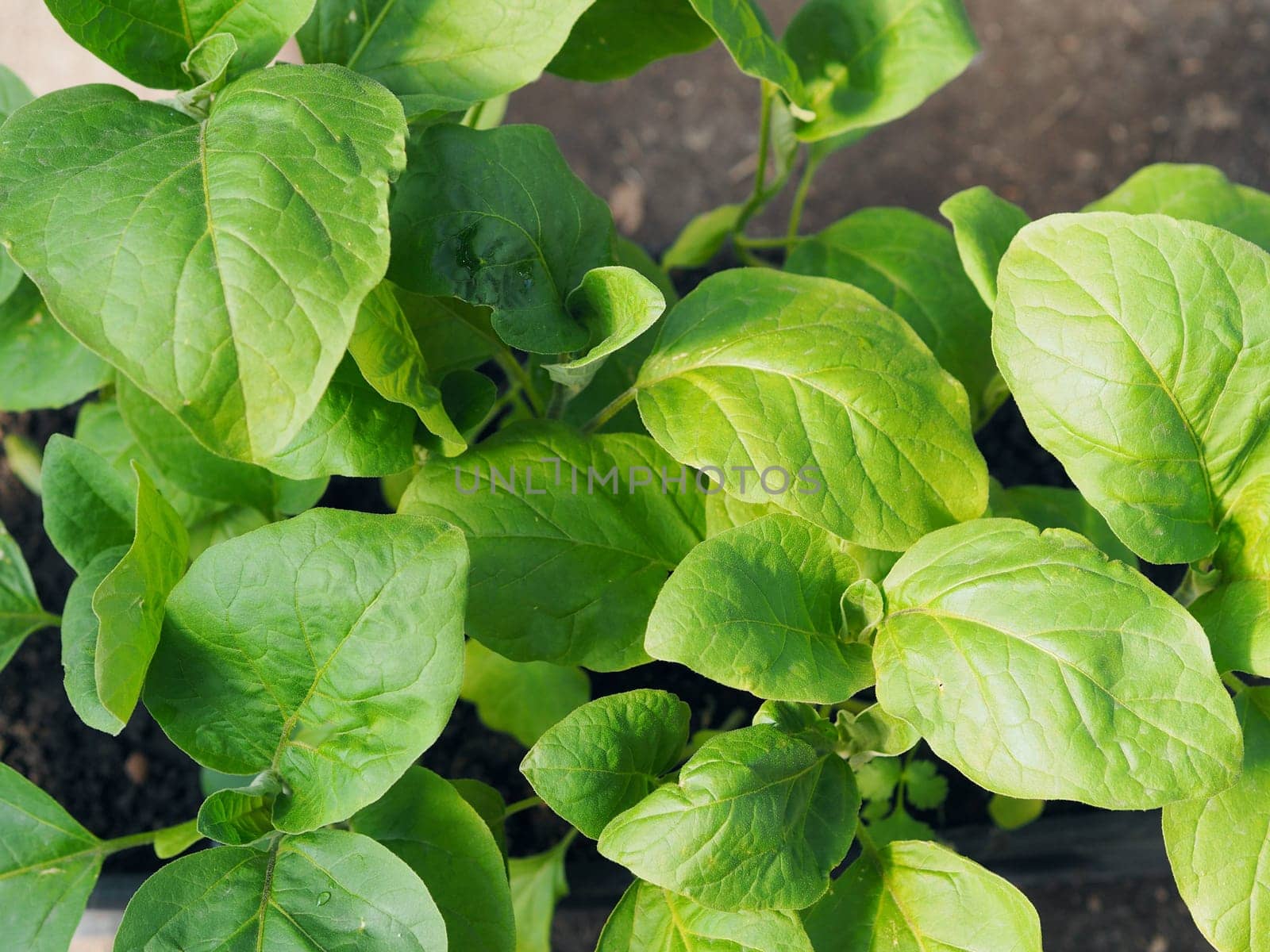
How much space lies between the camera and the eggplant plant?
1.64ft

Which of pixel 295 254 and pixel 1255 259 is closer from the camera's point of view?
pixel 295 254

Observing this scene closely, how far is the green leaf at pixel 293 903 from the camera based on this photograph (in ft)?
1.74

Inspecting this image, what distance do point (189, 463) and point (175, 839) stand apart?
0.84ft

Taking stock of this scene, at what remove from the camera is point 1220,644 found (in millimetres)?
608

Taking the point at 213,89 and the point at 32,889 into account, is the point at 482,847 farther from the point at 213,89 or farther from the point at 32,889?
the point at 213,89

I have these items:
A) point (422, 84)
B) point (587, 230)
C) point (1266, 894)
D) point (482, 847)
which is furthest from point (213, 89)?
point (1266, 894)

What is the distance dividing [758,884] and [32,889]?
18.1 inches

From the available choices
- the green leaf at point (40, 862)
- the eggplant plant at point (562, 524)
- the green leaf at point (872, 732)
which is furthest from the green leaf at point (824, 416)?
the green leaf at point (40, 862)

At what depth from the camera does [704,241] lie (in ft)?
3.39

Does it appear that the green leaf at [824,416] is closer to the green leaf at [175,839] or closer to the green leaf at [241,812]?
the green leaf at [241,812]

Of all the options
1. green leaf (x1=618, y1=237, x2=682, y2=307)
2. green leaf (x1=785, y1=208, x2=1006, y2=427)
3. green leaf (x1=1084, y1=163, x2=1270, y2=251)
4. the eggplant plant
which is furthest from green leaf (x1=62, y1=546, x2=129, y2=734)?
green leaf (x1=1084, y1=163, x2=1270, y2=251)

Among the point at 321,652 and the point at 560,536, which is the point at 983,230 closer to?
the point at 560,536

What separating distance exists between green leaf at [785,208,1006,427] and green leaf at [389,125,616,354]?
289mm

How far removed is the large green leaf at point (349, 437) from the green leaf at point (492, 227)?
72 millimetres
